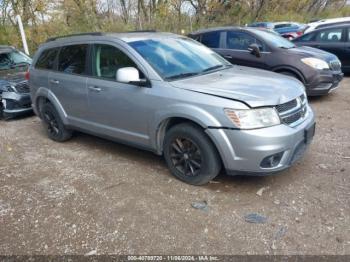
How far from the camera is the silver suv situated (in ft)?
10.7

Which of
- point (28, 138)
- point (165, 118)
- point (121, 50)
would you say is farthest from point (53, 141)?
point (165, 118)

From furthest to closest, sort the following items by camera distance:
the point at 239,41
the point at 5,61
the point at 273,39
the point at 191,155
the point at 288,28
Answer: the point at 288,28
the point at 5,61
the point at 239,41
the point at 273,39
the point at 191,155

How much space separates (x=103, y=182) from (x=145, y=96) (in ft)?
3.81

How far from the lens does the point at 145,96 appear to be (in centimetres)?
383

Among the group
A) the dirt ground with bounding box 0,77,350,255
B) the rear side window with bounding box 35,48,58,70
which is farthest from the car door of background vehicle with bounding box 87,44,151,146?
→ the rear side window with bounding box 35,48,58,70

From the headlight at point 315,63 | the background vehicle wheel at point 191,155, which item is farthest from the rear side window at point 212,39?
the background vehicle wheel at point 191,155

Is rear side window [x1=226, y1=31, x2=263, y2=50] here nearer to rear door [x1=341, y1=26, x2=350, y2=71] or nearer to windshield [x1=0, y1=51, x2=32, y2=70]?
rear door [x1=341, y1=26, x2=350, y2=71]

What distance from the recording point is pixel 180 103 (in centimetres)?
353

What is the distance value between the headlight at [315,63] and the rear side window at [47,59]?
479 centimetres

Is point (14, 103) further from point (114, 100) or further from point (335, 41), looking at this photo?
point (335, 41)

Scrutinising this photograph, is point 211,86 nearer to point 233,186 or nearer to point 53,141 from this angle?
point 233,186

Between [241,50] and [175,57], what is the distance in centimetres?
379

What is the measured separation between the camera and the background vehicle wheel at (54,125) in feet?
17.4

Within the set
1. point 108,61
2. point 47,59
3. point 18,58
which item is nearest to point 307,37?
point 108,61
